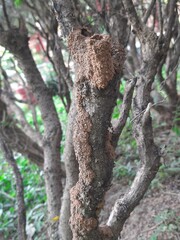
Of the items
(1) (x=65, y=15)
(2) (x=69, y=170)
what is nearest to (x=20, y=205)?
(2) (x=69, y=170)

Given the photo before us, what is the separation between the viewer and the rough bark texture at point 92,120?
902 millimetres

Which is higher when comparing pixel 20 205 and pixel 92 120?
pixel 92 120

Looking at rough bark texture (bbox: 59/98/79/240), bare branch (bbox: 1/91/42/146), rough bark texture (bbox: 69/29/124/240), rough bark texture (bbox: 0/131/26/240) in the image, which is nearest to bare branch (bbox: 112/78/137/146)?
rough bark texture (bbox: 69/29/124/240)

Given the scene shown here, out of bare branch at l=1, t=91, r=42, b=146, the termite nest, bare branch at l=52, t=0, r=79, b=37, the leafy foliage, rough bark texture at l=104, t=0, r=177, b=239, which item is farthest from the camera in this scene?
bare branch at l=1, t=91, r=42, b=146

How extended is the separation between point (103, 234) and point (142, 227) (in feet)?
3.40

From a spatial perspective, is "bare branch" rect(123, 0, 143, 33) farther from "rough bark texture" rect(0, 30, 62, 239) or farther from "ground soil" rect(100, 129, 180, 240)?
"ground soil" rect(100, 129, 180, 240)

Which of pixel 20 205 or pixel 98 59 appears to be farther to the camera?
pixel 20 205

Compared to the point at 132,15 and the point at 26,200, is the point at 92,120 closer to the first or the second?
the point at 132,15

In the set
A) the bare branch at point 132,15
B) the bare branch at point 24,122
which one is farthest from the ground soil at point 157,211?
the bare branch at point 132,15

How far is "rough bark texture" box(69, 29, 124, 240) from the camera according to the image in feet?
2.96

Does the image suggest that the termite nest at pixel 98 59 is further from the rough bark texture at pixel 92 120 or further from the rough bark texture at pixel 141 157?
the rough bark texture at pixel 141 157

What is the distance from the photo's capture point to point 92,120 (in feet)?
3.20

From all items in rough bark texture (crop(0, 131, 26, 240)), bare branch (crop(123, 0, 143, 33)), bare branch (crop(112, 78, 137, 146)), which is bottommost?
rough bark texture (crop(0, 131, 26, 240))

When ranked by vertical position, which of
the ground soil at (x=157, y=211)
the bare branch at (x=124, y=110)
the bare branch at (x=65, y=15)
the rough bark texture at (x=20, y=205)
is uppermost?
the bare branch at (x=65, y=15)
